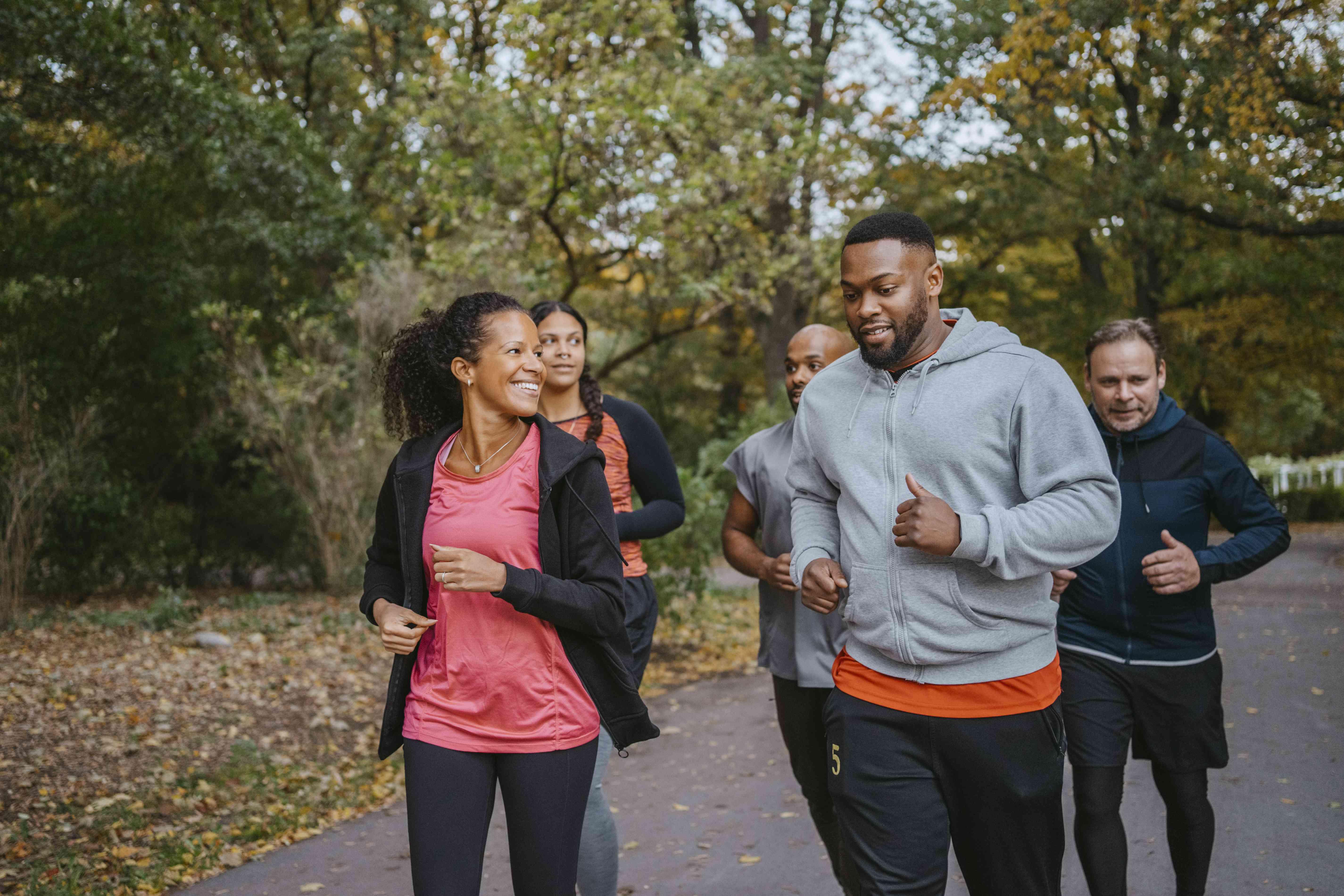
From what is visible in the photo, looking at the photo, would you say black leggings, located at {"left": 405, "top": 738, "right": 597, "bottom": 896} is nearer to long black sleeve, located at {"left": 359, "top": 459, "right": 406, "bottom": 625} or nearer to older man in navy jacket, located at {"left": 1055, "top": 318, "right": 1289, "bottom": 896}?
long black sleeve, located at {"left": 359, "top": 459, "right": 406, "bottom": 625}

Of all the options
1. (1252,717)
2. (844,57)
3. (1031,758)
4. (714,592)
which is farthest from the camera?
(844,57)

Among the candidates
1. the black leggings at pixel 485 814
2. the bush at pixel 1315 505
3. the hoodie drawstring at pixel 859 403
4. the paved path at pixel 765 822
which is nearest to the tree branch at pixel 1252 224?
the paved path at pixel 765 822

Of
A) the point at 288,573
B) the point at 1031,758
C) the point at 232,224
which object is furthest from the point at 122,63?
the point at 1031,758

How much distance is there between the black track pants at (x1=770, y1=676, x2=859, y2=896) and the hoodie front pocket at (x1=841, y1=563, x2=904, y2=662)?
120 cm

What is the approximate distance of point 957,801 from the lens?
8.81ft

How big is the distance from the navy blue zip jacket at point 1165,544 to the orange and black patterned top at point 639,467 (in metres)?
1.54

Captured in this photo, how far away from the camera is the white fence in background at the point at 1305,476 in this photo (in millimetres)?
31875

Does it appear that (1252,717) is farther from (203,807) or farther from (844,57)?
(844,57)

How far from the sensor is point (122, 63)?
11.4 m

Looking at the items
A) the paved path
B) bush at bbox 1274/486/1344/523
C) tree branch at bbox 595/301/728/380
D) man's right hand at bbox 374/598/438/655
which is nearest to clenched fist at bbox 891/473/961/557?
man's right hand at bbox 374/598/438/655

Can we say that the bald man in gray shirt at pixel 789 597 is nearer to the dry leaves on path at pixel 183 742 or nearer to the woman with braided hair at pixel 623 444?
the woman with braided hair at pixel 623 444

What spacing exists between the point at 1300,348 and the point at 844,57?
1165cm

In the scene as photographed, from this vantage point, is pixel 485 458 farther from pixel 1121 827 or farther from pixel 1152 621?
pixel 1121 827

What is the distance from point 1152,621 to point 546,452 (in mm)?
2257
